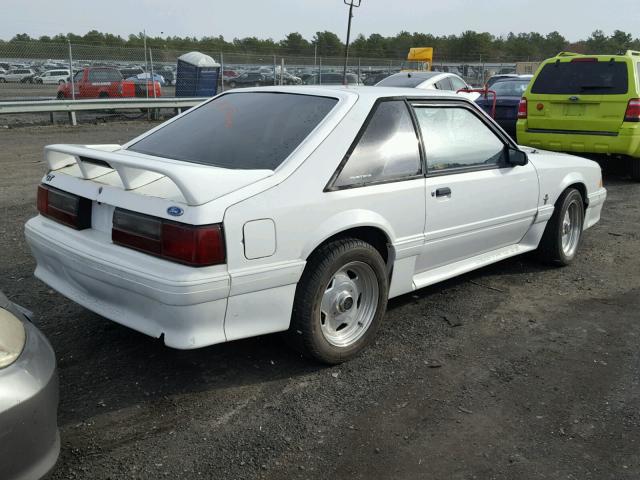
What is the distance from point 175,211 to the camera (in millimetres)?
2697

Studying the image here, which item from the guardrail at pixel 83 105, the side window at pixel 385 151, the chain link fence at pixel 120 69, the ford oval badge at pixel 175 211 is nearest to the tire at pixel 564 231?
the side window at pixel 385 151

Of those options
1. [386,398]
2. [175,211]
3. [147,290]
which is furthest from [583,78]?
[147,290]

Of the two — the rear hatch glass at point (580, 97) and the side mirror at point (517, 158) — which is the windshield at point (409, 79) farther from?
the side mirror at point (517, 158)

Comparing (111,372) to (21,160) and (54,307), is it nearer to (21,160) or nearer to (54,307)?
(54,307)

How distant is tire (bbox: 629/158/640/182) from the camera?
29.7ft

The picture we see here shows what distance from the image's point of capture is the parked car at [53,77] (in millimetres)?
18047

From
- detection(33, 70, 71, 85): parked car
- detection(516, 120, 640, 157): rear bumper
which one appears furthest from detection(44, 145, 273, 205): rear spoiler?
detection(33, 70, 71, 85): parked car

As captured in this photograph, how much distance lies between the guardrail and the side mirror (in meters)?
12.5

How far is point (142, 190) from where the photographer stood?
2.91m

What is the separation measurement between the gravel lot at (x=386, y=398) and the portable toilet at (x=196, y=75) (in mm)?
14719

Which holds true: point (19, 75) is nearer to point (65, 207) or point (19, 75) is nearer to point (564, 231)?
point (65, 207)

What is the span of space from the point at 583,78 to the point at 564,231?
464cm

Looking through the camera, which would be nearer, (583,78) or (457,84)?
(583,78)

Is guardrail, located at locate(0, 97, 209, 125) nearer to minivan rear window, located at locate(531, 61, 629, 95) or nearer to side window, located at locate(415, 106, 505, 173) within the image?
minivan rear window, located at locate(531, 61, 629, 95)
